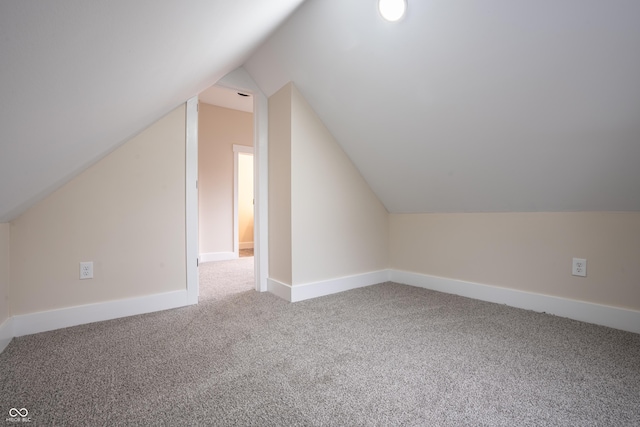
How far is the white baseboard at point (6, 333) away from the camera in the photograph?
61.1 inches

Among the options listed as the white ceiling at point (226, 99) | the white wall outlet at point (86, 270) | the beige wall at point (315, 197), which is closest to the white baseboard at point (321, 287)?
the beige wall at point (315, 197)

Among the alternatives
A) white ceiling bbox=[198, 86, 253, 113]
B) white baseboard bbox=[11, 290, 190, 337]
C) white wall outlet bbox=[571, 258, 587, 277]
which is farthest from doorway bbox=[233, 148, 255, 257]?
white wall outlet bbox=[571, 258, 587, 277]

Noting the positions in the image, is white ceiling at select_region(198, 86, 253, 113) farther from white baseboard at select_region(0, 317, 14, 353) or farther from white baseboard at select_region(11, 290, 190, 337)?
white baseboard at select_region(0, 317, 14, 353)

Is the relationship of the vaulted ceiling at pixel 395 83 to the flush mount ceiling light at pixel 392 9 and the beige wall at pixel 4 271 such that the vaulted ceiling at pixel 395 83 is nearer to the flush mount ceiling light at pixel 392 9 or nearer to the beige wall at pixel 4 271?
the flush mount ceiling light at pixel 392 9

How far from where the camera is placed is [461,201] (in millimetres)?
2473

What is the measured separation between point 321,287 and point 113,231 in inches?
60.9

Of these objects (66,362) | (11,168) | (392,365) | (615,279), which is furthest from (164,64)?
(615,279)

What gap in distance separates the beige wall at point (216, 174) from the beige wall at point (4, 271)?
2.86 metres

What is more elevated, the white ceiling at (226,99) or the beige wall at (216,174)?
the white ceiling at (226,99)

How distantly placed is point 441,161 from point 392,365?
1.49 metres

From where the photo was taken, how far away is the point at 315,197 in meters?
2.56

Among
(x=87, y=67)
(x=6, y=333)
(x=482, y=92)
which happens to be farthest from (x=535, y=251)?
(x=6, y=333)

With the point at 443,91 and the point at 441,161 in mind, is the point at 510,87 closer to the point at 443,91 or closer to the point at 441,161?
the point at 443,91

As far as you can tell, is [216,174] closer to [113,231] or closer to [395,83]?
[113,231]
